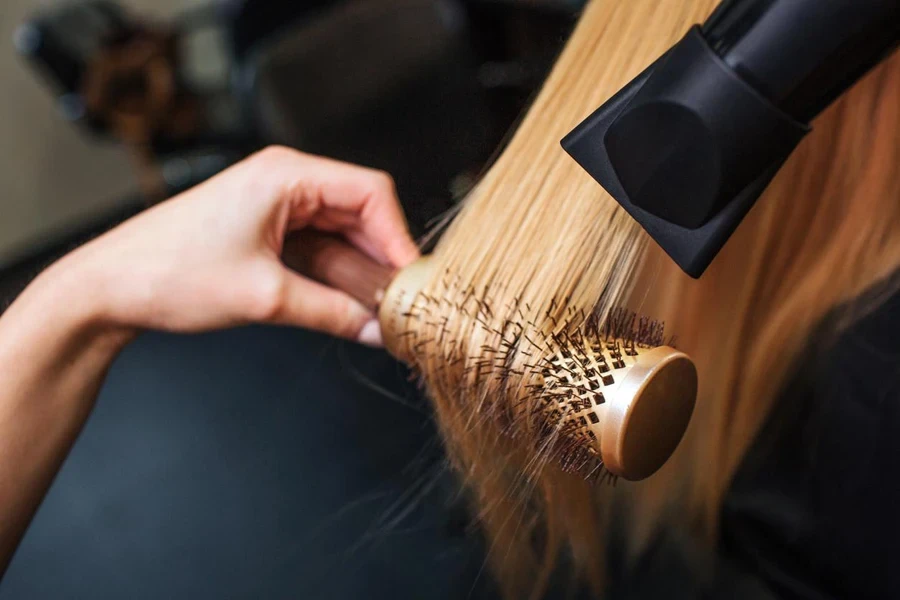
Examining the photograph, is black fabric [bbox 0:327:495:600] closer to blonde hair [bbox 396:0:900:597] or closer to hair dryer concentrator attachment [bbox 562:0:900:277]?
blonde hair [bbox 396:0:900:597]

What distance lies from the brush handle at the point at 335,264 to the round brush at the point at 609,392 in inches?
4.9

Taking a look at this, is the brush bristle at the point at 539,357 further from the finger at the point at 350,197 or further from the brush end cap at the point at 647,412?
the finger at the point at 350,197

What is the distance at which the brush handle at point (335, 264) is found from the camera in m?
0.50

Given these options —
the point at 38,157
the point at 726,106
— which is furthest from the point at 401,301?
the point at 38,157

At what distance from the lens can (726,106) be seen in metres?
0.27

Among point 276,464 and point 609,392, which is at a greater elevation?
point 609,392

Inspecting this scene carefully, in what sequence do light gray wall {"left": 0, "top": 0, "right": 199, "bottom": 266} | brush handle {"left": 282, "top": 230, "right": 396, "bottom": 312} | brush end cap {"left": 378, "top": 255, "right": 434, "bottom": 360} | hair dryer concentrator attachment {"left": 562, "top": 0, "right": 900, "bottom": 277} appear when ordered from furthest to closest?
light gray wall {"left": 0, "top": 0, "right": 199, "bottom": 266}, brush handle {"left": 282, "top": 230, "right": 396, "bottom": 312}, brush end cap {"left": 378, "top": 255, "right": 434, "bottom": 360}, hair dryer concentrator attachment {"left": 562, "top": 0, "right": 900, "bottom": 277}

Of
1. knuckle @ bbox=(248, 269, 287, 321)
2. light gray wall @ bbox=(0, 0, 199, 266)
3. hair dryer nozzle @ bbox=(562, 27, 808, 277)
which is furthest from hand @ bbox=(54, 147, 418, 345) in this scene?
light gray wall @ bbox=(0, 0, 199, 266)

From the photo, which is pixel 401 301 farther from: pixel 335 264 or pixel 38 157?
pixel 38 157

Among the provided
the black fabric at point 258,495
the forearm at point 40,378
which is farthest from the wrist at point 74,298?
the black fabric at point 258,495

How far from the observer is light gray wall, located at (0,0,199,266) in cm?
190

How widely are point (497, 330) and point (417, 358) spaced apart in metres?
0.07

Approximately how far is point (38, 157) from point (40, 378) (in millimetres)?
1790

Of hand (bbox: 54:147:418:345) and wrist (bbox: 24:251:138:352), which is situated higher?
hand (bbox: 54:147:418:345)
